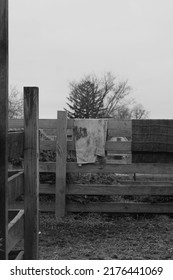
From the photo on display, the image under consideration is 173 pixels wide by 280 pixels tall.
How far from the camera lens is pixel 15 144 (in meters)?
2.93

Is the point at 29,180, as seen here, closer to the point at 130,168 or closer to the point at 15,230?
the point at 15,230

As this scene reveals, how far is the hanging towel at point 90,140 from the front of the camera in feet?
23.1

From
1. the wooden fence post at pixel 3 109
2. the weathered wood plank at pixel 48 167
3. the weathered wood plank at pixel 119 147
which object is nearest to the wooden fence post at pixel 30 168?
the wooden fence post at pixel 3 109

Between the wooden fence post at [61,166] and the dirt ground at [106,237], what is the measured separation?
18cm

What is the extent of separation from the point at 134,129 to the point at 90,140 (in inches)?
28.9

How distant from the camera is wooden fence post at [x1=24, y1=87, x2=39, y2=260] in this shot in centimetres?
330

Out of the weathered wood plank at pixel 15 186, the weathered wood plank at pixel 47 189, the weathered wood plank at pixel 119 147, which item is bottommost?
the weathered wood plank at pixel 47 189

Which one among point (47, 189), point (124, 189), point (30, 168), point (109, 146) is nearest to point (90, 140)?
point (109, 146)

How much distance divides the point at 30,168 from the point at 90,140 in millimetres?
3793

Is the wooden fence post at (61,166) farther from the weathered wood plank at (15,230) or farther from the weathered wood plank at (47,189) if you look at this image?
the weathered wood plank at (15,230)

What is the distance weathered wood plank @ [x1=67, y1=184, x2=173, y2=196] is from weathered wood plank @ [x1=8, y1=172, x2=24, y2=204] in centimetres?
372

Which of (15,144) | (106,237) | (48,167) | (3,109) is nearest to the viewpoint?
(3,109)

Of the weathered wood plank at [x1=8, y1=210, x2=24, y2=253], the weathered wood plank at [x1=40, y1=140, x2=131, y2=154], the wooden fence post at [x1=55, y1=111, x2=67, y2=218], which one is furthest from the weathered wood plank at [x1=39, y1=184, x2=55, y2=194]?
the weathered wood plank at [x1=8, y1=210, x2=24, y2=253]

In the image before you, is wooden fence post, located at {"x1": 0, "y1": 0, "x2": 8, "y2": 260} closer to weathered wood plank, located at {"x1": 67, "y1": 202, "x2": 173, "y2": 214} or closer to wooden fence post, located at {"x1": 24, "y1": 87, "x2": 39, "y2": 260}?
wooden fence post, located at {"x1": 24, "y1": 87, "x2": 39, "y2": 260}
